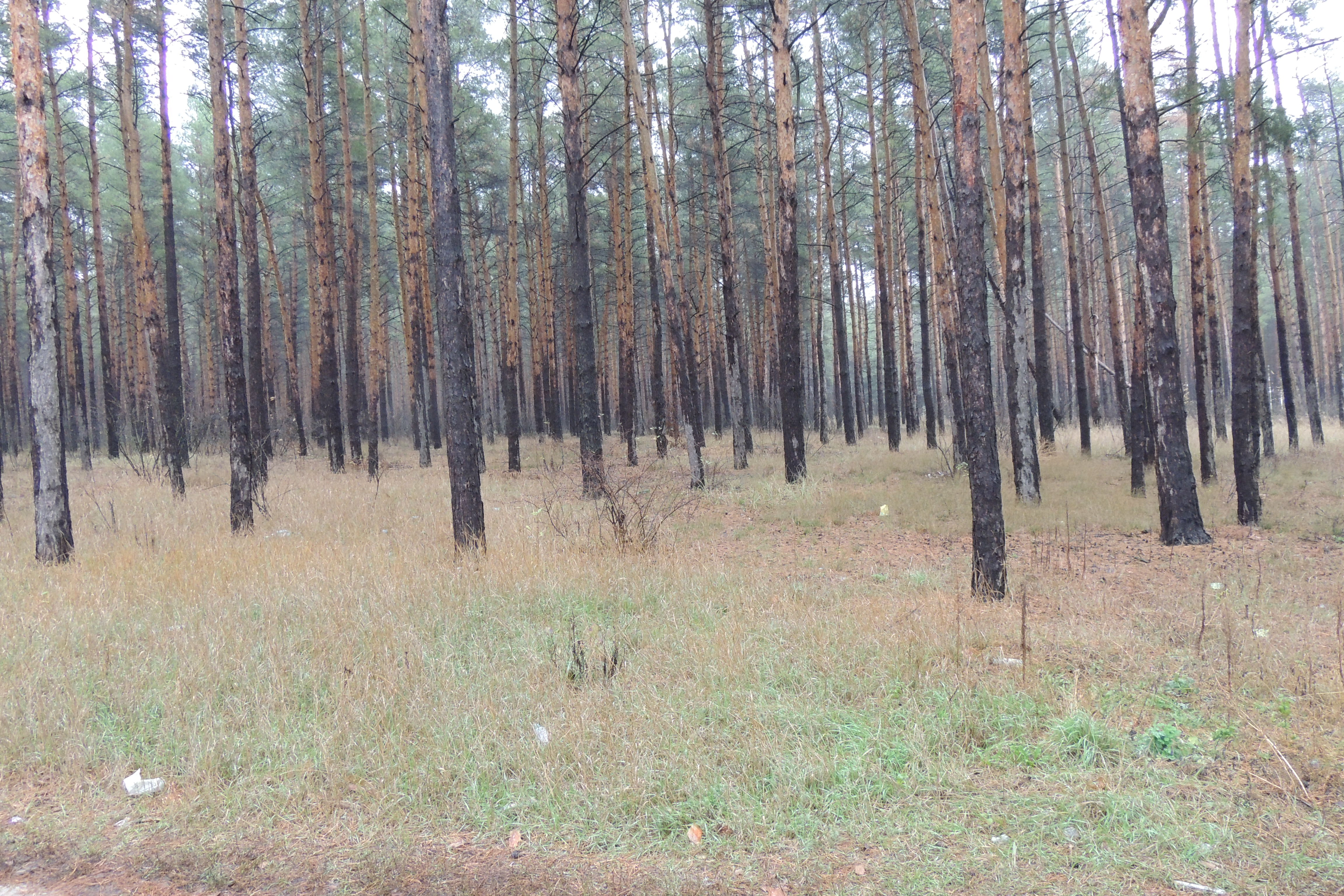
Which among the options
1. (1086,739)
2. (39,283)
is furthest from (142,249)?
(1086,739)

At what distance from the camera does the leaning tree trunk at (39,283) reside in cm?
752

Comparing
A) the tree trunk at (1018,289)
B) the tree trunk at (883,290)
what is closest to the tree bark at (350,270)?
the tree trunk at (883,290)

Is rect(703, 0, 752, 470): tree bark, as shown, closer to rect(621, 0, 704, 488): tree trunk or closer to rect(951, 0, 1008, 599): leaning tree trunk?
rect(621, 0, 704, 488): tree trunk

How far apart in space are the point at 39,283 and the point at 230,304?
2.15 m

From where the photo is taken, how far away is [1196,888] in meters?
2.50

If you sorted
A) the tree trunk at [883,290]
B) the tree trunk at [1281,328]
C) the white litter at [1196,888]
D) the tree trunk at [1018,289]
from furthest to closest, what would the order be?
the tree trunk at [883,290] < the tree trunk at [1281,328] < the tree trunk at [1018,289] < the white litter at [1196,888]

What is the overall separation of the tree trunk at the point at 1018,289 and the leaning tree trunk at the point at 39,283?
11.5 m

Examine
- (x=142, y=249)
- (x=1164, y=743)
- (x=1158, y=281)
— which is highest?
(x=142, y=249)

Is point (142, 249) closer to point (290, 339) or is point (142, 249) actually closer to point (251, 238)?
point (251, 238)

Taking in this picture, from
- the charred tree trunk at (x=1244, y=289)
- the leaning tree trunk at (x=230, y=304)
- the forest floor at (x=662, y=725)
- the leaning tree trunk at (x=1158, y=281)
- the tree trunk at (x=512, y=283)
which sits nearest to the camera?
the forest floor at (x=662, y=725)

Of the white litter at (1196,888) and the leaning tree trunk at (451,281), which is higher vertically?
the leaning tree trunk at (451,281)

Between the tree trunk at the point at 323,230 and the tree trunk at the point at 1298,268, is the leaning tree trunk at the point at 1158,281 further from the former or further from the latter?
the tree trunk at the point at 323,230

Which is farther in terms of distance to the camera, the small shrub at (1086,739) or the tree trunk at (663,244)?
the tree trunk at (663,244)

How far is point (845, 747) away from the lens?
3484mm
